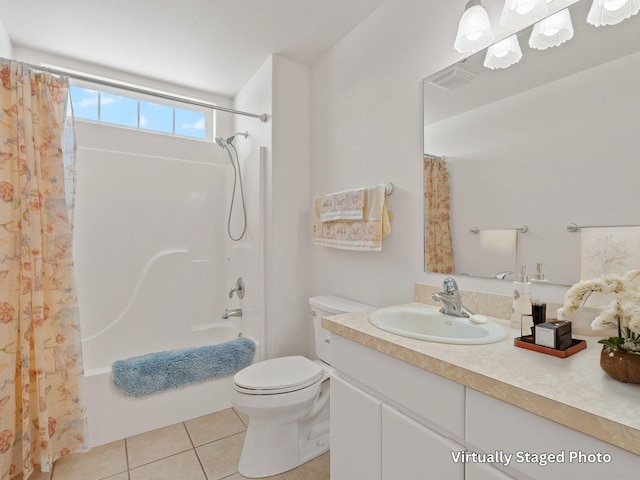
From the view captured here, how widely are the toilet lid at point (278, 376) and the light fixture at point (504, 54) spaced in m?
1.60

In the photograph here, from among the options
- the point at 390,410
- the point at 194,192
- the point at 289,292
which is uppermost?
the point at 194,192

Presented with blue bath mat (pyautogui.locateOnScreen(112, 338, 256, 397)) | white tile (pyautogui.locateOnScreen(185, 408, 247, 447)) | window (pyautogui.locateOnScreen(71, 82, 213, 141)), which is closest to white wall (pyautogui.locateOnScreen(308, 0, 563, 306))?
blue bath mat (pyautogui.locateOnScreen(112, 338, 256, 397))

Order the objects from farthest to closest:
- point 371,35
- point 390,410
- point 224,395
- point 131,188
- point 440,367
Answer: point 131,188, point 224,395, point 371,35, point 390,410, point 440,367

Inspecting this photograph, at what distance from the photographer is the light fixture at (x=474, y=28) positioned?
4.13ft

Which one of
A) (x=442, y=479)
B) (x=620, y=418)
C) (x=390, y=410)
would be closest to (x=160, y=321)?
(x=390, y=410)

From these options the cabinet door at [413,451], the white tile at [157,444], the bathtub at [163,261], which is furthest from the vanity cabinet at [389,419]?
the bathtub at [163,261]

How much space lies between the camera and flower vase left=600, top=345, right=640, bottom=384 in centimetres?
68

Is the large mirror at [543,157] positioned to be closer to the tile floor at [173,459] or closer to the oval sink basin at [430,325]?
the oval sink basin at [430,325]

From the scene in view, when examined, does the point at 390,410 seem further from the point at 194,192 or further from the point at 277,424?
the point at 194,192

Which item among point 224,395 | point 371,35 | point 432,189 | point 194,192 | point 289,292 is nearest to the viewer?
point 432,189

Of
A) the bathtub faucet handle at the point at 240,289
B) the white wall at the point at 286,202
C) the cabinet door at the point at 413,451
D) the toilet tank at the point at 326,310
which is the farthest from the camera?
the bathtub faucet handle at the point at 240,289

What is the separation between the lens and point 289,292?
2334 millimetres

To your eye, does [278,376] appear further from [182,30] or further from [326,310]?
[182,30]

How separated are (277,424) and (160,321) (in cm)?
150
